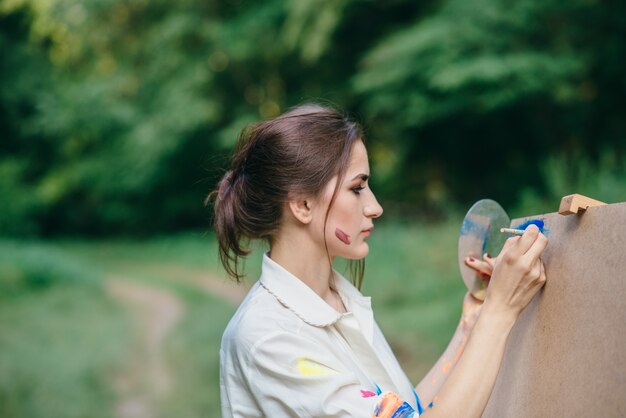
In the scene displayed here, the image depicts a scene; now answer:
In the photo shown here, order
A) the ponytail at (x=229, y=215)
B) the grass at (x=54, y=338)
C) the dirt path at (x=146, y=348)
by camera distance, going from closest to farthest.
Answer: the ponytail at (x=229, y=215)
the grass at (x=54, y=338)
the dirt path at (x=146, y=348)

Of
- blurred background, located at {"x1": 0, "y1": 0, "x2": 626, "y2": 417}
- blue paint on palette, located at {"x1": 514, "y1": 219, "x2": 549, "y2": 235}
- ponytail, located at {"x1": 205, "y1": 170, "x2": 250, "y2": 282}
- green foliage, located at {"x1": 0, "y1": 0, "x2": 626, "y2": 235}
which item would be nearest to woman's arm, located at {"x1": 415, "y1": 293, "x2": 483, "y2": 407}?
blue paint on palette, located at {"x1": 514, "y1": 219, "x2": 549, "y2": 235}

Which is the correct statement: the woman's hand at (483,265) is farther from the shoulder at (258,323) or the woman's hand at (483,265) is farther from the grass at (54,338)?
the grass at (54,338)

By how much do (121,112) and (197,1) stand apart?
3.59 meters

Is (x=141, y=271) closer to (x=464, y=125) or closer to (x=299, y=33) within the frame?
(x=299, y=33)

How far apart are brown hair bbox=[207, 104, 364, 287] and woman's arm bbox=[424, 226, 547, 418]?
0.42 m

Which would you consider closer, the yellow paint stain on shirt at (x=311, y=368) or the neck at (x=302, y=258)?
the yellow paint stain on shirt at (x=311, y=368)

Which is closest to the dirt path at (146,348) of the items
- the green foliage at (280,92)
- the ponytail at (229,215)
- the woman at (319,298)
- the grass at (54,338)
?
the grass at (54,338)

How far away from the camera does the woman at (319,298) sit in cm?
135

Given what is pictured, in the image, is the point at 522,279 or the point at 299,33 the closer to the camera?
the point at 522,279

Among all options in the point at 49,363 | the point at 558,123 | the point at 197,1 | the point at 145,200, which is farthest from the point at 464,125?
the point at 145,200

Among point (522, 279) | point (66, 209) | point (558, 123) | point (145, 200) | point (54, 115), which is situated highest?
point (558, 123)

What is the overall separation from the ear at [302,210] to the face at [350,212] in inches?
0.7

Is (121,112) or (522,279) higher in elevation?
(522,279)

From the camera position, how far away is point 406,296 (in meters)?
7.38
